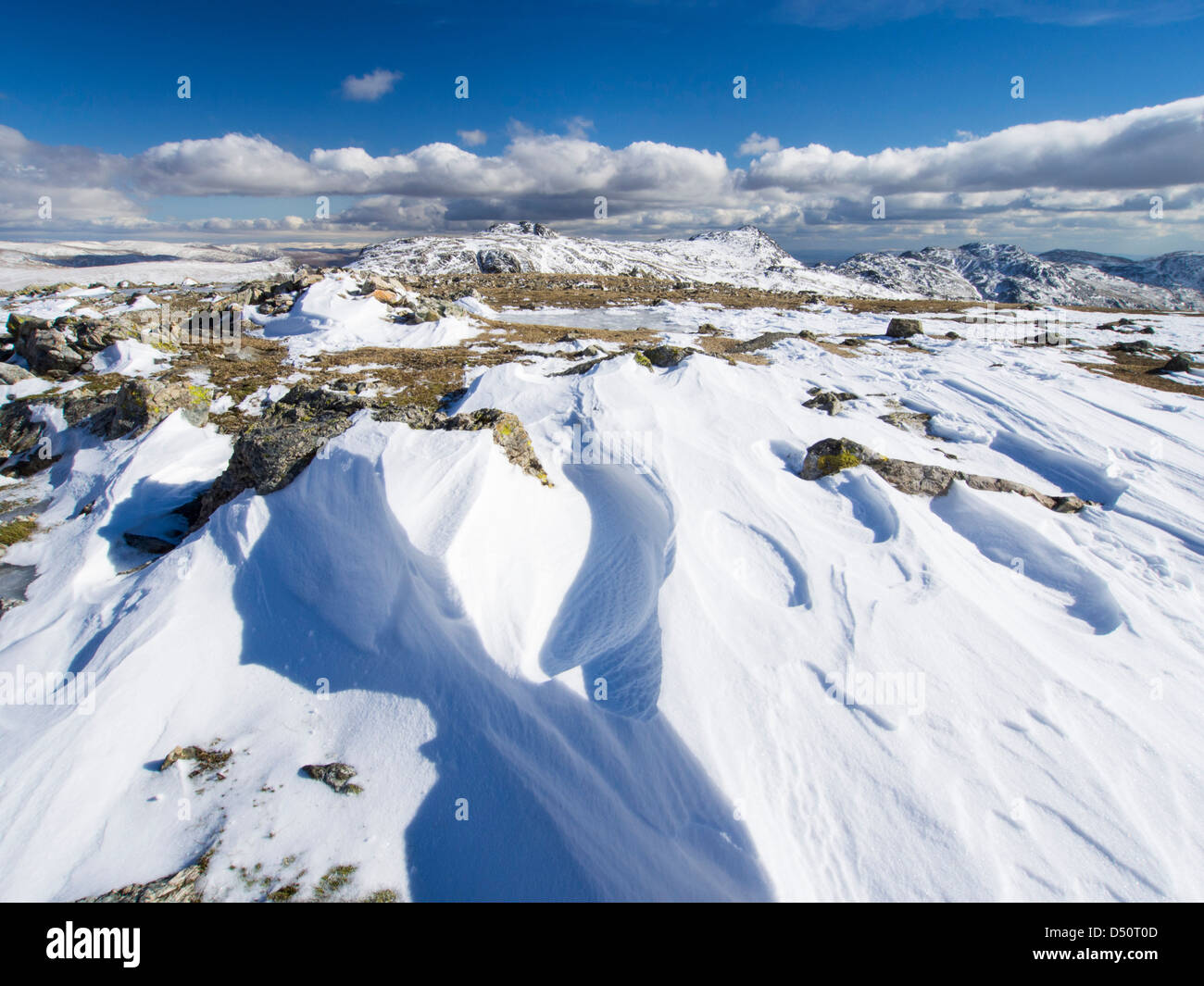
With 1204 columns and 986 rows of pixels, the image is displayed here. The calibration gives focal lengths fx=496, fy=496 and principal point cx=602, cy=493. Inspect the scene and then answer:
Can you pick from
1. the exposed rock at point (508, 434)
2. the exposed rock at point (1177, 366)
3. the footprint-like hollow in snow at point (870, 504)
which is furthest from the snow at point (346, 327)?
the exposed rock at point (1177, 366)

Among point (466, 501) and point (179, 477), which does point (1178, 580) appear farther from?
point (179, 477)

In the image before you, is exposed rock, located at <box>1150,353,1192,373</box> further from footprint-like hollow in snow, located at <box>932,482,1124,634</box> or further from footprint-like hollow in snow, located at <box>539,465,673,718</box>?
footprint-like hollow in snow, located at <box>539,465,673,718</box>

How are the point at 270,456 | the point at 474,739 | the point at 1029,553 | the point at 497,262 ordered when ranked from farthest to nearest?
the point at 497,262, the point at 270,456, the point at 1029,553, the point at 474,739

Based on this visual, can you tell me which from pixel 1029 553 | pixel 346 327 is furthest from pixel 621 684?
pixel 346 327

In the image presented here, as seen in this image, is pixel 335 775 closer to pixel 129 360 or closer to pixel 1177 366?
pixel 129 360

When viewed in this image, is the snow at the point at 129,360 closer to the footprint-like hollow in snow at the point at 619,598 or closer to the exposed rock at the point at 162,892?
the footprint-like hollow in snow at the point at 619,598
